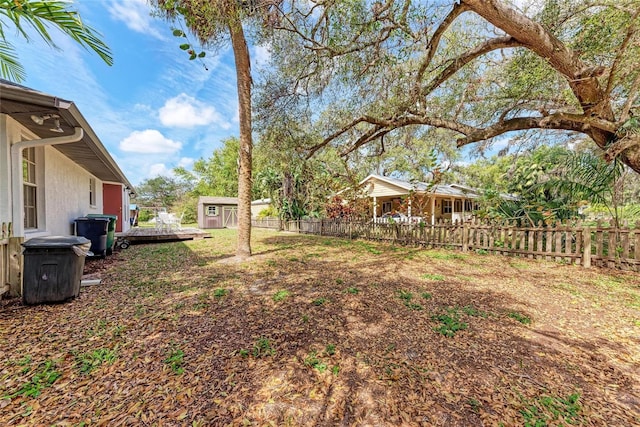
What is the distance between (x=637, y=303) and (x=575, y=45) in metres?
5.02

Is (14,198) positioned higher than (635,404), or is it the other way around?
(14,198)

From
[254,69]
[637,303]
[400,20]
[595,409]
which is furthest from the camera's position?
[254,69]

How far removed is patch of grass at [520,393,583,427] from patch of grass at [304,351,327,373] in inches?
56.2

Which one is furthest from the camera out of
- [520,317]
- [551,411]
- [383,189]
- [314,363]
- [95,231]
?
[383,189]

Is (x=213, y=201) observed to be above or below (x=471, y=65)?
below

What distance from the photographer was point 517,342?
268 cm

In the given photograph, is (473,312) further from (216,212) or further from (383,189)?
(216,212)

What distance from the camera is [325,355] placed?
2.41 meters

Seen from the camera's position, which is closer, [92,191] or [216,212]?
[92,191]

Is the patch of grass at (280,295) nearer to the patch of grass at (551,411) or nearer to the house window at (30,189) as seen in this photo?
the patch of grass at (551,411)

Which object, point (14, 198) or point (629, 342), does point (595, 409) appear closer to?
point (629, 342)

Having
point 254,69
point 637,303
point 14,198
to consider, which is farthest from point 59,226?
point 637,303

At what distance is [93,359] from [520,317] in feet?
15.5

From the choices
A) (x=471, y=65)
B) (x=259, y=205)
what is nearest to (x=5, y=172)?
(x=471, y=65)
